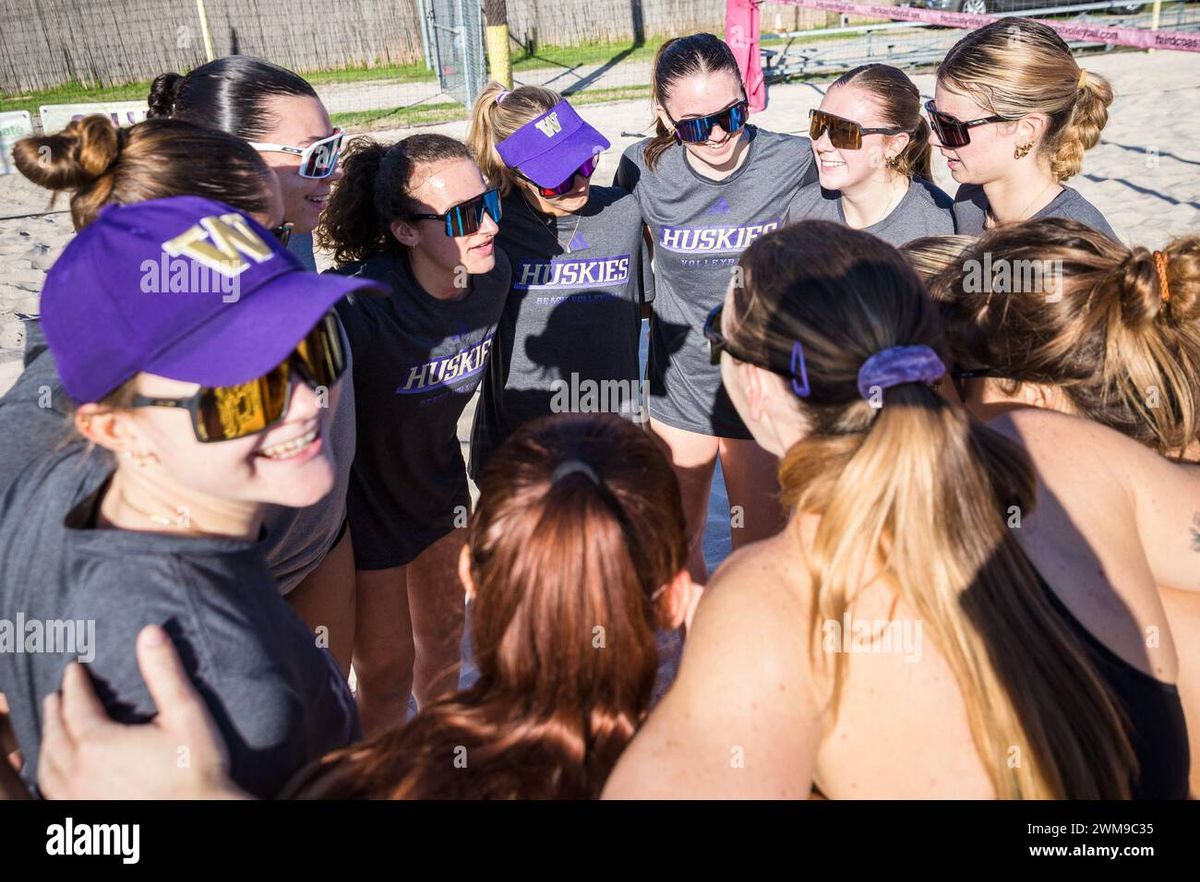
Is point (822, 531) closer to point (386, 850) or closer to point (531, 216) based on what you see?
point (386, 850)

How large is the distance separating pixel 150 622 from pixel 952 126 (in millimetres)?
2887

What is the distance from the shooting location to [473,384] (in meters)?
2.84

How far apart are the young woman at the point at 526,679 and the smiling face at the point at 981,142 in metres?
2.23

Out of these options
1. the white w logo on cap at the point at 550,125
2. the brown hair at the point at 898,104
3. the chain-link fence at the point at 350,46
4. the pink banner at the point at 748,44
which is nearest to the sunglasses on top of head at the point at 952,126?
the brown hair at the point at 898,104

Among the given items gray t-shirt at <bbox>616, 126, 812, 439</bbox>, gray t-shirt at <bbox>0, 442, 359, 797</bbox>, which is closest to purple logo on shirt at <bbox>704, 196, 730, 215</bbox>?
gray t-shirt at <bbox>616, 126, 812, 439</bbox>

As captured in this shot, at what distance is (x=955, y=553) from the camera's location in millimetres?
1316

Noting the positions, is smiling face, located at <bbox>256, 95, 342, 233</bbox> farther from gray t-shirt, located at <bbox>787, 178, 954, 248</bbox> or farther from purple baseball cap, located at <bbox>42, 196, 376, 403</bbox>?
gray t-shirt, located at <bbox>787, 178, 954, 248</bbox>

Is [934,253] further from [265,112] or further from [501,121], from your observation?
[265,112]

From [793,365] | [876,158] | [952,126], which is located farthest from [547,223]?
[793,365]

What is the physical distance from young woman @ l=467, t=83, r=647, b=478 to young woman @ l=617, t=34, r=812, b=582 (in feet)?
0.71

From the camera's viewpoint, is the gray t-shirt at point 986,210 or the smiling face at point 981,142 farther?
the smiling face at point 981,142

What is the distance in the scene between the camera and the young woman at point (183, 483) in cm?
124

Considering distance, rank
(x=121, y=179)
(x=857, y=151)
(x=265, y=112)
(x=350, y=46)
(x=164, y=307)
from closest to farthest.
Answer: (x=164, y=307) < (x=121, y=179) < (x=265, y=112) < (x=857, y=151) < (x=350, y=46)

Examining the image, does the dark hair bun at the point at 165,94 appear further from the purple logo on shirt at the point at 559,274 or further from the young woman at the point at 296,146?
the purple logo on shirt at the point at 559,274
